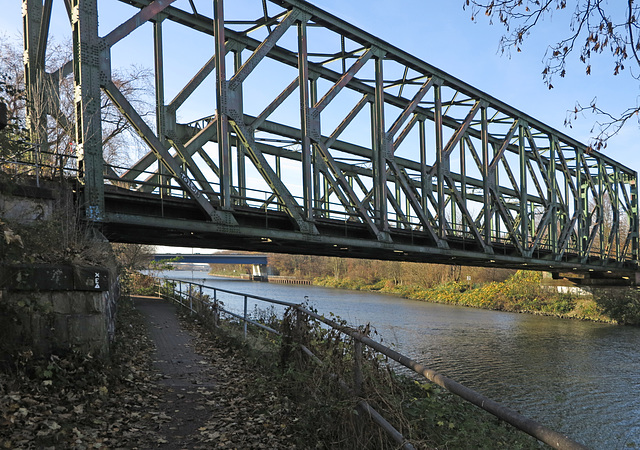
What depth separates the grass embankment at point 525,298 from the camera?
36.9 metres

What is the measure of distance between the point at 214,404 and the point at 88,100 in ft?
29.0

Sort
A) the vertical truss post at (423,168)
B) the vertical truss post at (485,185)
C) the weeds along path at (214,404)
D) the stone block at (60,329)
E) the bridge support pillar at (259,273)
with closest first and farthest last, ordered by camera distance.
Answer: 1. the weeds along path at (214,404)
2. the stone block at (60,329)
3. the vertical truss post at (423,168)
4. the vertical truss post at (485,185)
5. the bridge support pillar at (259,273)

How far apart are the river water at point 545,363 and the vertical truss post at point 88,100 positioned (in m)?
6.90

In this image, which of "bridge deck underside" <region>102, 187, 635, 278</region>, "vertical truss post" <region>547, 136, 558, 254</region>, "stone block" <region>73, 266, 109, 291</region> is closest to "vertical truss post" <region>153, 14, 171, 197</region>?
"bridge deck underside" <region>102, 187, 635, 278</region>

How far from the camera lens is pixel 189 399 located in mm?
6922

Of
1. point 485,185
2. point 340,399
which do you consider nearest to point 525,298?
point 485,185

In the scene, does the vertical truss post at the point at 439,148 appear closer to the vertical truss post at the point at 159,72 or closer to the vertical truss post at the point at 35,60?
the vertical truss post at the point at 159,72

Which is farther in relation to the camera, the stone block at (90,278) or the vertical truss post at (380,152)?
the vertical truss post at (380,152)

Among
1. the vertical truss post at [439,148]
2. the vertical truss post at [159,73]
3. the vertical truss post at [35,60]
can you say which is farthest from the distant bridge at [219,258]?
the vertical truss post at [159,73]

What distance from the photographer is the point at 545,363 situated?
65.2 feet

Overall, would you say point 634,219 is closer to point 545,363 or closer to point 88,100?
point 545,363

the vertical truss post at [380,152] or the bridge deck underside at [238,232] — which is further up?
the vertical truss post at [380,152]

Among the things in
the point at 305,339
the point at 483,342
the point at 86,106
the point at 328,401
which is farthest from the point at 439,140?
the point at 328,401

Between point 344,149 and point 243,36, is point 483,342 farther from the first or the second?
point 243,36
